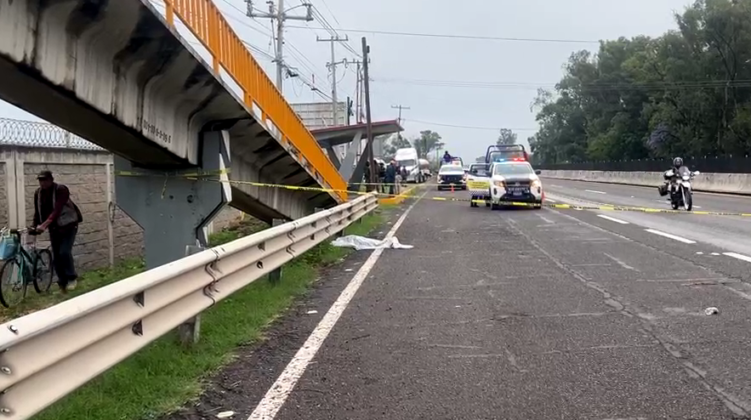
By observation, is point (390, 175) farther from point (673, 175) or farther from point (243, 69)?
point (243, 69)

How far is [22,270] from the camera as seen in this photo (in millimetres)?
9680

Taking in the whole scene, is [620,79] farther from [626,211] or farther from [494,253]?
[494,253]

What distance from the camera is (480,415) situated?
471 cm

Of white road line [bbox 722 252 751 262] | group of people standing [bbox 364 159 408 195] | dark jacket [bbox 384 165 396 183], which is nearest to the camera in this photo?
white road line [bbox 722 252 751 262]

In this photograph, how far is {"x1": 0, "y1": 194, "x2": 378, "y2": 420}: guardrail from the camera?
3336 mm

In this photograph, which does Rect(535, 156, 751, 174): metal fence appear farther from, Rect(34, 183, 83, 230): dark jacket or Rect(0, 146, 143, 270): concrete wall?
Rect(34, 183, 83, 230): dark jacket

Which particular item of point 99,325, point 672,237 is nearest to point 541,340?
point 99,325

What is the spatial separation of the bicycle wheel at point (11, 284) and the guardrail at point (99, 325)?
3916mm

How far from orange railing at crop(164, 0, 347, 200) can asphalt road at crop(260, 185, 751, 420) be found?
8.12ft

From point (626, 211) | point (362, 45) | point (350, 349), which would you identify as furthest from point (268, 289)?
point (362, 45)

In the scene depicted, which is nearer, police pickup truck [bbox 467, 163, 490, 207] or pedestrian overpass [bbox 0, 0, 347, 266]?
pedestrian overpass [bbox 0, 0, 347, 266]

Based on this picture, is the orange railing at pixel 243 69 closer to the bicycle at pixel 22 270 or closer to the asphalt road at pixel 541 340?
the asphalt road at pixel 541 340

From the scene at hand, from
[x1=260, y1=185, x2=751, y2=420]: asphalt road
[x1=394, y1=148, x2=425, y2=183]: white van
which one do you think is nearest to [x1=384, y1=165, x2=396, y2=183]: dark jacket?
[x1=394, y1=148, x2=425, y2=183]: white van

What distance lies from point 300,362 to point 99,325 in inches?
85.1
